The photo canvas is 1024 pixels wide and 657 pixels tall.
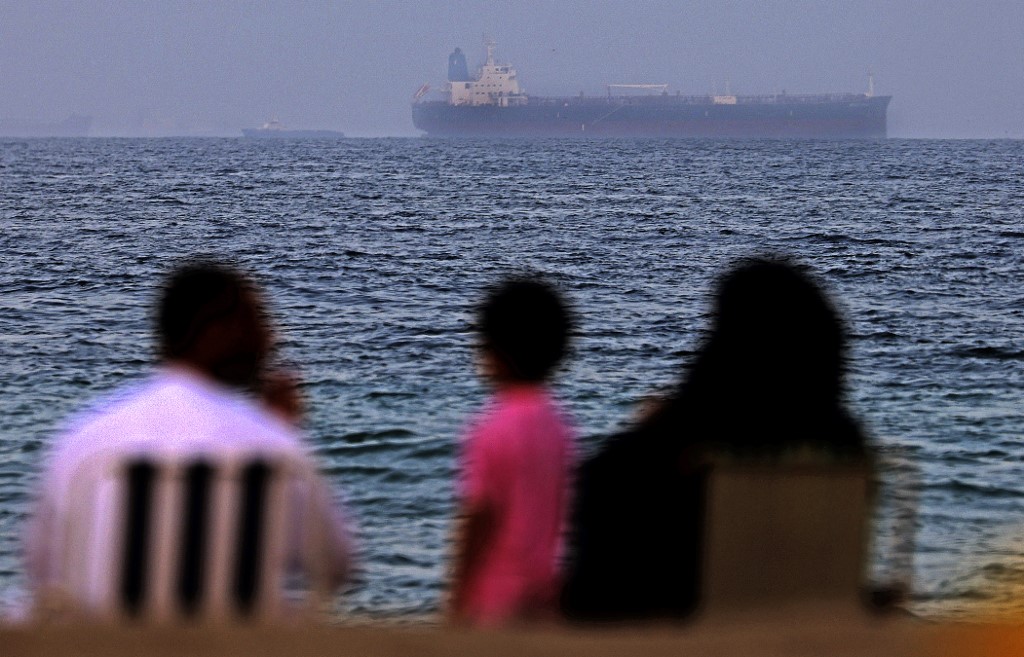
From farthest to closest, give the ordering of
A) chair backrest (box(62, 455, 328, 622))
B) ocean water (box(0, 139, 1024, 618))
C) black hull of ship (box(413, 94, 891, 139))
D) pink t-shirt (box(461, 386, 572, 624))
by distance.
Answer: black hull of ship (box(413, 94, 891, 139)), ocean water (box(0, 139, 1024, 618)), pink t-shirt (box(461, 386, 572, 624)), chair backrest (box(62, 455, 328, 622))

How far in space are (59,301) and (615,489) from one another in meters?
16.1

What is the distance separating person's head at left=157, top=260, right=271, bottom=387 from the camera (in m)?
2.60

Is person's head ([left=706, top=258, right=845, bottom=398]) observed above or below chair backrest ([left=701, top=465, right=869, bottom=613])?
above

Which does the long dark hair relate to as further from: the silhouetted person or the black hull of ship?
the black hull of ship

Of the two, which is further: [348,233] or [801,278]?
[348,233]

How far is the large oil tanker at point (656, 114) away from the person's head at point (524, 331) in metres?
126

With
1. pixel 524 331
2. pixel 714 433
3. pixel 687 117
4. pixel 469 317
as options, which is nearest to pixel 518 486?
pixel 524 331

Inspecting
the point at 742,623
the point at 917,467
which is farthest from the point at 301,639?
the point at 917,467

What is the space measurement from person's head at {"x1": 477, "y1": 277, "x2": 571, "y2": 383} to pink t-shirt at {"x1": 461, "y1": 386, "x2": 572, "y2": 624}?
4cm

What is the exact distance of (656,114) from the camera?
13312cm

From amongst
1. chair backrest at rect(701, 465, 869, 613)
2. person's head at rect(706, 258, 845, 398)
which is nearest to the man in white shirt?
chair backrest at rect(701, 465, 869, 613)

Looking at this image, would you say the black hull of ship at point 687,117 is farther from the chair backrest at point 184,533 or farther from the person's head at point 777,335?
the chair backrest at point 184,533

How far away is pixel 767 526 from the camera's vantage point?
8.26 feet

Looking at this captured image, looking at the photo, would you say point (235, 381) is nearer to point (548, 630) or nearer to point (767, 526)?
point (548, 630)
